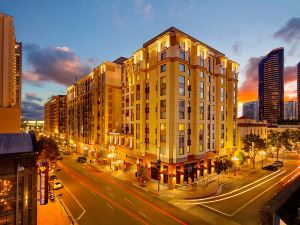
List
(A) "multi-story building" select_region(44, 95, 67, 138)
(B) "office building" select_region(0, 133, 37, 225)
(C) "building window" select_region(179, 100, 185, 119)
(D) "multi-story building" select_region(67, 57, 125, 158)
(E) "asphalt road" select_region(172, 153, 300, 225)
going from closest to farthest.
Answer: (B) "office building" select_region(0, 133, 37, 225) < (E) "asphalt road" select_region(172, 153, 300, 225) < (C) "building window" select_region(179, 100, 185, 119) < (D) "multi-story building" select_region(67, 57, 125, 158) < (A) "multi-story building" select_region(44, 95, 67, 138)

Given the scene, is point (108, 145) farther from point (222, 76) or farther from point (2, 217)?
point (2, 217)

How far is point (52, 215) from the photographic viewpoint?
2327cm

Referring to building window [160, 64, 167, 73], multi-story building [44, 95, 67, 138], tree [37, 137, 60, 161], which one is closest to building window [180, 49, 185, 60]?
building window [160, 64, 167, 73]

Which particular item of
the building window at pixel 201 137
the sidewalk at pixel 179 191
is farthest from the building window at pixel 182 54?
the sidewalk at pixel 179 191

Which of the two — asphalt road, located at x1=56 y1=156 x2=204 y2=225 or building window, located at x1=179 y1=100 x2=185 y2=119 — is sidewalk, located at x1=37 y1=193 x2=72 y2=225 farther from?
building window, located at x1=179 y1=100 x2=185 y2=119

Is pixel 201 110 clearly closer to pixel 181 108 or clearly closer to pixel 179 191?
pixel 181 108

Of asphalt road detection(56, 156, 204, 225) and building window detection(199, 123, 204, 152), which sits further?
building window detection(199, 123, 204, 152)

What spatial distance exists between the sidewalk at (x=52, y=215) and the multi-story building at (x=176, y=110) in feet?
51.2

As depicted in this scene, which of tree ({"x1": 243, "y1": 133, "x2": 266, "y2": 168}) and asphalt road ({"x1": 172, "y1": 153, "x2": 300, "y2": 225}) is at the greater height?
tree ({"x1": 243, "y1": 133, "x2": 266, "y2": 168})

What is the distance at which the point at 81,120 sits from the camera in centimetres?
7681

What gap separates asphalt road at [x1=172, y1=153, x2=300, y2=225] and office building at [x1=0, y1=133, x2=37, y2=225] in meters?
18.4

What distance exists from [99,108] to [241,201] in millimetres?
48746

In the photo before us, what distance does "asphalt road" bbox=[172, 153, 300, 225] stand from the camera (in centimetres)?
2350

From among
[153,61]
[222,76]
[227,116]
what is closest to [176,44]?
[153,61]
